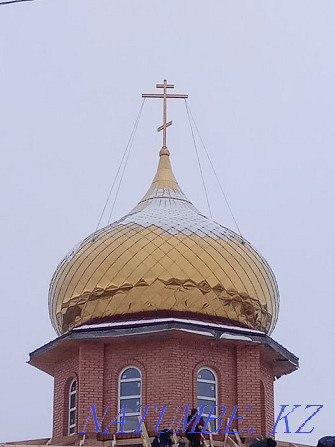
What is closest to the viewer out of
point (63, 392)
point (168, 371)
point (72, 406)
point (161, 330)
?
point (161, 330)

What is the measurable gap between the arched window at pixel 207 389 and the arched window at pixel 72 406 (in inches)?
82.5

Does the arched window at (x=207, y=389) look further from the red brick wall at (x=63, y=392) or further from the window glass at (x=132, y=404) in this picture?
the red brick wall at (x=63, y=392)

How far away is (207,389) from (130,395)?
4.03 ft

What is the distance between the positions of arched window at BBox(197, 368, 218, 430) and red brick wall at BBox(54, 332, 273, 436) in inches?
3.6

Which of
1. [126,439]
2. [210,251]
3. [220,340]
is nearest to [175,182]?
[210,251]

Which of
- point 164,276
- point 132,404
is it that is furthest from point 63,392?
point 164,276

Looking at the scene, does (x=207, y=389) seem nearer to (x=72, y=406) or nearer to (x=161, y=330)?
(x=161, y=330)

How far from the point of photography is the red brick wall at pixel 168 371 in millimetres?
19781

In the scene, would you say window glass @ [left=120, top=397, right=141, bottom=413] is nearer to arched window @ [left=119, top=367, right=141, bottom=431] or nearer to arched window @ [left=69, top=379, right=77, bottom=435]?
arched window @ [left=119, top=367, right=141, bottom=431]

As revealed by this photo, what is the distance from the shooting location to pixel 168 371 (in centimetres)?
1984

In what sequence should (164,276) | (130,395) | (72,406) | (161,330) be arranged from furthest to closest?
(72,406) → (164,276) → (130,395) → (161,330)

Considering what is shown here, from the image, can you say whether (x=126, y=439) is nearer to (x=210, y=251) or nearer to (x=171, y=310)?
(x=171, y=310)

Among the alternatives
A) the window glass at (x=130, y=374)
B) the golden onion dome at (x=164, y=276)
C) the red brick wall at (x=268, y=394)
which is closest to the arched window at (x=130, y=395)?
the window glass at (x=130, y=374)

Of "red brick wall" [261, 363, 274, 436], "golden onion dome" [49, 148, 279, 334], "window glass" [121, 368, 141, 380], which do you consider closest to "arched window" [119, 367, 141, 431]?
"window glass" [121, 368, 141, 380]
